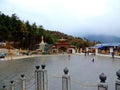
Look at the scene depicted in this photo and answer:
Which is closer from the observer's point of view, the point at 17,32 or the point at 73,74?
the point at 73,74

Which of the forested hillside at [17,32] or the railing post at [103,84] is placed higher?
the forested hillside at [17,32]

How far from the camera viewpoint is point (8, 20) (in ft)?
270

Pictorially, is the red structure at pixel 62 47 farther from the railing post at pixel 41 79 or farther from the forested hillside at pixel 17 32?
the railing post at pixel 41 79

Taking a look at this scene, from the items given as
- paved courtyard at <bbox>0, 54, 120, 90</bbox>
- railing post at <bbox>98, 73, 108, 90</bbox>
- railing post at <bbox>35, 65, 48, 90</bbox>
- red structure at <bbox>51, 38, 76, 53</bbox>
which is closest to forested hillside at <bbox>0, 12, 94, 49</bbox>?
red structure at <bbox>51, 38, 76, 53</bbox>

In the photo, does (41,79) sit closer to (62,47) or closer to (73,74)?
(73,74)

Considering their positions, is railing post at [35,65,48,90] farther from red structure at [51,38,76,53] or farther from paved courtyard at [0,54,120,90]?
A: red structure at [51,38,76,53]

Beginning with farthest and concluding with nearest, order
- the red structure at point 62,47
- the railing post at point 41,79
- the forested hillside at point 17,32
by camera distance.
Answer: the red structure at point 62,47 → the forested hillside at point 17,32 → the railing post at point 41,79

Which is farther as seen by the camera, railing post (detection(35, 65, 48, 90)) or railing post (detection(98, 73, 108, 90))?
railing post (detection(35, 65, 48, 90))

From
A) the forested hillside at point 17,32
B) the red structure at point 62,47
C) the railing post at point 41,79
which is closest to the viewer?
the railing post at point 41,79

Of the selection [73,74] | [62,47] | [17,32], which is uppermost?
[17,32]

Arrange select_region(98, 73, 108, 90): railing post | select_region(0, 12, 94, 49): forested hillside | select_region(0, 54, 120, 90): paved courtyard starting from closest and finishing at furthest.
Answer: select_region(98, 73, 108, 90): railing post < select_region(0, 54, 120, 90): paved courtyard < select_region(0, 12, 94, 49): forested hillside

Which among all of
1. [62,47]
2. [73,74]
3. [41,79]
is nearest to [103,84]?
[41,79]

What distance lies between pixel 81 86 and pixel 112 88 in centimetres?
166

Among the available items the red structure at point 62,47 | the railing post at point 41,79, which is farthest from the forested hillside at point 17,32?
the railing post at point 41,79
